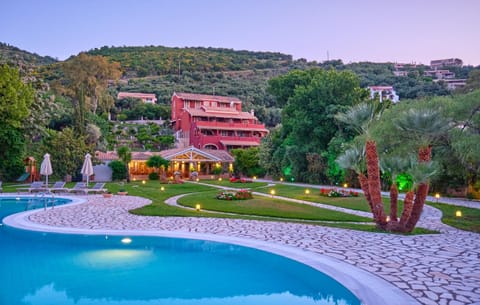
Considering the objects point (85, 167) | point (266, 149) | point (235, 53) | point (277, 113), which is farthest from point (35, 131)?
point (235, 53)

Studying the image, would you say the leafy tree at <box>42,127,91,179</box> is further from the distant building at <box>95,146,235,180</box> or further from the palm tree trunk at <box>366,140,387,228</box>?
the palm tree trunk at <box>366,140,387,228</box>

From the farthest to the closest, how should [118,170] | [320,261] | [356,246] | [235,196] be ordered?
[118,170]
[235,196]
[356,246]
[320,261]

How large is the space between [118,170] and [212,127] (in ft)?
49.7

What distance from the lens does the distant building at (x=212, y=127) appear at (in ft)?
149

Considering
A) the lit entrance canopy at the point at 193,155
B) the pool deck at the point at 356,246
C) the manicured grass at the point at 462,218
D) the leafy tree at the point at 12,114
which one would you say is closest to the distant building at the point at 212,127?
the lit entrance canopy at the point at 193,155

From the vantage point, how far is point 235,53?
406ft

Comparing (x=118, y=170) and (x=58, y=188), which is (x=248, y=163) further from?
(x=58, y=188)

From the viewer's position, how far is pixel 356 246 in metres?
8.81

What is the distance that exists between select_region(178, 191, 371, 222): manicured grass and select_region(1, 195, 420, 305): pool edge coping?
4759 millimetres

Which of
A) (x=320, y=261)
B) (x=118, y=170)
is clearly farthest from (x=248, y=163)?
(x=320, y=261)

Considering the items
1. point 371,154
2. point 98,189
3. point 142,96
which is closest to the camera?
point 371,154

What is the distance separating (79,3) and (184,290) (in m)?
39.3

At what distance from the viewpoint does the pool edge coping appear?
5.57m

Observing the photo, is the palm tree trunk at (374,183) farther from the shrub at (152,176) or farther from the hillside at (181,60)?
the hillside at (181,60)
